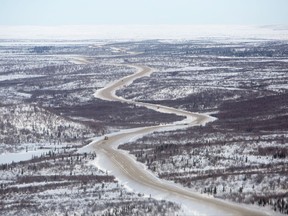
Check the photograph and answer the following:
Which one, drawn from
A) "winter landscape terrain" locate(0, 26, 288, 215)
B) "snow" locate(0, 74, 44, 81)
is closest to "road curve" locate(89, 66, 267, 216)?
"winter landscape terrain" locate(0, 26, 288, 215)

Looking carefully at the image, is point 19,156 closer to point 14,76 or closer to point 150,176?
point 150,176

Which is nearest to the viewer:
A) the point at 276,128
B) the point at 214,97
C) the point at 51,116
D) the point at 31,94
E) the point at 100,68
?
the point at 276,128

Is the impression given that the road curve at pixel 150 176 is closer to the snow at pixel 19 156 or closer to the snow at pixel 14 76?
the snow at pixel 19 156

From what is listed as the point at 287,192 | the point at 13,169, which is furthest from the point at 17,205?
the point at 287,192

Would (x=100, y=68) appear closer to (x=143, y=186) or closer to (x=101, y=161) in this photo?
(x=101, y=161)

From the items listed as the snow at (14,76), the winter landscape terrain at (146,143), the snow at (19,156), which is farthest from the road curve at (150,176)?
the snow at (14,76)

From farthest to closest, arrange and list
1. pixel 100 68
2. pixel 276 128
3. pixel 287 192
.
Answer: pixel 100 68, pixel 276 128, pixel 287 192

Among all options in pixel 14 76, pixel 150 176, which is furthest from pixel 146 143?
pixel 14 76
